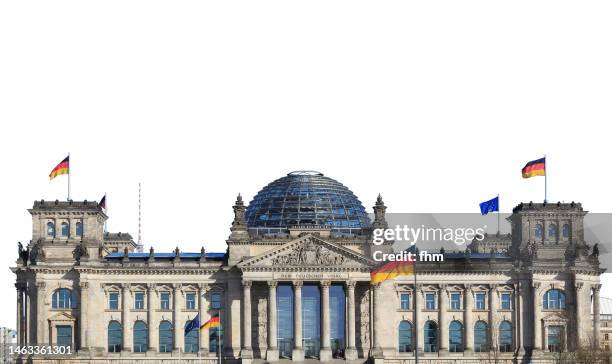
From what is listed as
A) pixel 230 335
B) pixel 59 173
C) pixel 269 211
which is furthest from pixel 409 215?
pixel 59 173

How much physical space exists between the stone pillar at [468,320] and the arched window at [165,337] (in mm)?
34970

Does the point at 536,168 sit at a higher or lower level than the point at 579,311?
higher

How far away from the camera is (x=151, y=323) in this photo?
148625mm

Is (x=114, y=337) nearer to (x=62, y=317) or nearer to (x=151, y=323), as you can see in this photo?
(x=151, y=323)

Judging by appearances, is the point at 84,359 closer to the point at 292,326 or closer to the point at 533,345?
the point at 292,326

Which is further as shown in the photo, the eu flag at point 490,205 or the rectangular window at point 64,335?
the eu flag at point 490,205

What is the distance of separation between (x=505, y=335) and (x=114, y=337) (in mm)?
46390

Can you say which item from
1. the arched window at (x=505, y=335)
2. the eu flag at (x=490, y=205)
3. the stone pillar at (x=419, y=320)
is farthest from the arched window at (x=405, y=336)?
the eu flag at (x=490, y=205)

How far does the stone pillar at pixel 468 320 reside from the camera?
149750 mm

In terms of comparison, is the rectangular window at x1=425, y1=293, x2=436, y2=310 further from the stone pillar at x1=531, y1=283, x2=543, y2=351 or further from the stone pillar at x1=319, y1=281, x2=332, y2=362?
the stone pillar at x1=319, y1=281, x2=332, y2=362

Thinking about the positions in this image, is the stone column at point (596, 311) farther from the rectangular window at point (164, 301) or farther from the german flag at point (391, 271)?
the rectangular window at point (164, 301)

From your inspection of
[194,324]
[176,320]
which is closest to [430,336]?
[194,324]

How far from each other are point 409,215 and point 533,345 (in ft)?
79.7

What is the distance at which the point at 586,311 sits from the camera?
148 meters
